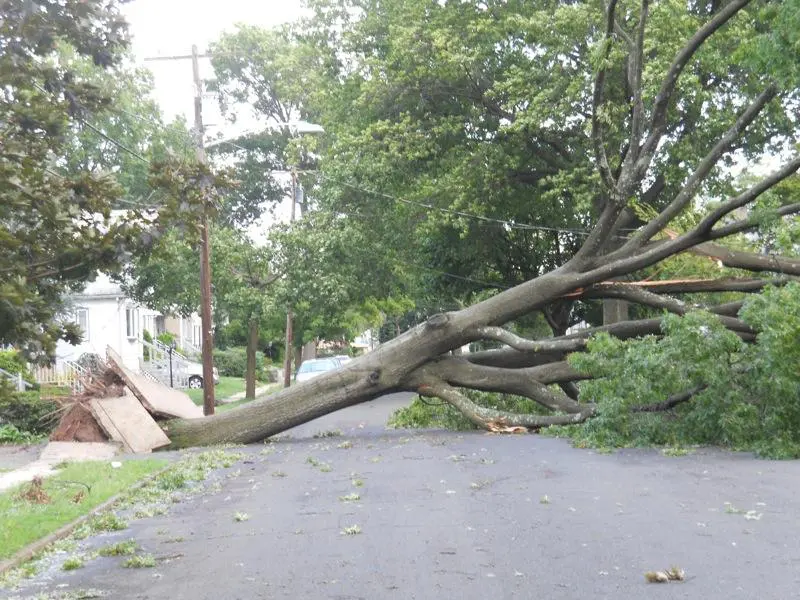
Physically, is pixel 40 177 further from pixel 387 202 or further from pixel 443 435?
pixel 387 202

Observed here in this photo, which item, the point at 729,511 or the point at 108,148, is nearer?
the point at 729,511

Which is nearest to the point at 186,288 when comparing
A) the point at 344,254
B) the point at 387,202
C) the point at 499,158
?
the point at 344,254

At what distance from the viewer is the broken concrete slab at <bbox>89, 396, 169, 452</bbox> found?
17.6m

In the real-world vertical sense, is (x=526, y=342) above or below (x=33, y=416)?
above

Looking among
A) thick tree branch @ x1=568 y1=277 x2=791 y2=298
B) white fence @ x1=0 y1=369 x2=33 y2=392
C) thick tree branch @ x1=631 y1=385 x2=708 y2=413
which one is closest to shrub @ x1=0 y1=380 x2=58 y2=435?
white fence @ x1=0 y1=369 x2=33 y2=392

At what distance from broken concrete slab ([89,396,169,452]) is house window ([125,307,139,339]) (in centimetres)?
2851

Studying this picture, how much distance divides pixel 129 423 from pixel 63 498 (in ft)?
22.0

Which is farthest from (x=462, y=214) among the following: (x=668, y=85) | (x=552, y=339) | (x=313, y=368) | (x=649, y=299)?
(x=668, y=85)

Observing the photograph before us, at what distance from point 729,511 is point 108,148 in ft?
135

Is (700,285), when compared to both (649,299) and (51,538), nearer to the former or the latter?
(649,299)

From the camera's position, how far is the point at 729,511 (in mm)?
8703

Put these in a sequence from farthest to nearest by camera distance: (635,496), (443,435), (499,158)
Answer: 1. (499,158)
2. (443,435)
3. (635,496)

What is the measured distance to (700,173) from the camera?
1702 centimetres

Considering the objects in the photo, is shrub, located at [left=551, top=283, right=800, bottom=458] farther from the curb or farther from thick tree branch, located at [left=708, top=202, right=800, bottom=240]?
the curb
